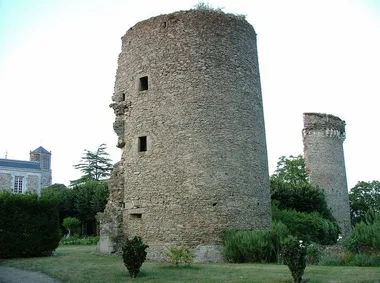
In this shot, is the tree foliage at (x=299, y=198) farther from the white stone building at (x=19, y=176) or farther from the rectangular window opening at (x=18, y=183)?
the rectangular window opening at (x=18, y=183)

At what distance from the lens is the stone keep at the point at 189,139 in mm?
13398

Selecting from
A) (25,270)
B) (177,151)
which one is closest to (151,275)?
(25,270)

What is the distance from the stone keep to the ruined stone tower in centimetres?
1653

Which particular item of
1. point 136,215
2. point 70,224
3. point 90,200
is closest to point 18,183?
point 90,200

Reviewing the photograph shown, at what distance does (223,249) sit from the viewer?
12922 mm

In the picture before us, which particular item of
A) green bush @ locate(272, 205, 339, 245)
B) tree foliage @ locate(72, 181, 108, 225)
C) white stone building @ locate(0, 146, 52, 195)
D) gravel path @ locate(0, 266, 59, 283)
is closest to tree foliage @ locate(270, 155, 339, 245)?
green bush @ locate(272, 205, 339, 245)

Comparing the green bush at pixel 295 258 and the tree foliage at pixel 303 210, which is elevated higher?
the tree foliage at pixel 303 210

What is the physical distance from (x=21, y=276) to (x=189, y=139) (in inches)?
251

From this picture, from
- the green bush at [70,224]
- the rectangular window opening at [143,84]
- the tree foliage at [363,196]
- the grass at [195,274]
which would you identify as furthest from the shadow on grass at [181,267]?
the tree foliage at [363,196]

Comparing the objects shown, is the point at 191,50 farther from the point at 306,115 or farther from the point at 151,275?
the point at 306,115

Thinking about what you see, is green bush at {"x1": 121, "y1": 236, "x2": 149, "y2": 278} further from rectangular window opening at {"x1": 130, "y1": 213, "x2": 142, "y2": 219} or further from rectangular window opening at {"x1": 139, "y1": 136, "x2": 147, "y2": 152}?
rectangular window opening at {"x1": 139, "y1": 136, "x2": 147, "y2": 152}

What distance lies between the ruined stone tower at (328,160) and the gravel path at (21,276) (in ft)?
76.8

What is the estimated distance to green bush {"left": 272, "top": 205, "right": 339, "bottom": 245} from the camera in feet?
60.3

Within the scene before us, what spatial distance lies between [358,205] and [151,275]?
116 ft
